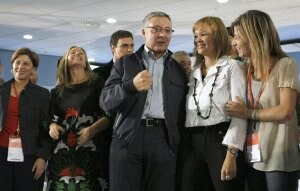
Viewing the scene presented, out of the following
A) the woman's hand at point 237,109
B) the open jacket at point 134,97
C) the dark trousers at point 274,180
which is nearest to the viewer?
the dark trousers at point 274,180

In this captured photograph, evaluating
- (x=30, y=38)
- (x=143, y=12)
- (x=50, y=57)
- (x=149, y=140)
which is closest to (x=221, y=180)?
(x=149, y=140)

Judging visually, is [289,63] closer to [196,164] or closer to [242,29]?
[242,29]

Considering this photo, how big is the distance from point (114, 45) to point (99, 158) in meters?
1.03

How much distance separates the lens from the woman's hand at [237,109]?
5.82 ft

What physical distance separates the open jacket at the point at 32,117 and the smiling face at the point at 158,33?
40.0 inches

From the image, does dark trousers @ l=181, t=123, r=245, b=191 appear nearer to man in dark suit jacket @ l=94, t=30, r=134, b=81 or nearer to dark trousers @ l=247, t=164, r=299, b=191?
dark trousers @ l=247, t=164, r=299, b=191

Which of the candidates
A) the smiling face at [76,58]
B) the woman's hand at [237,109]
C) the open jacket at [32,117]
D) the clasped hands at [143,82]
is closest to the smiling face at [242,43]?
the woman's hand at [237,109]

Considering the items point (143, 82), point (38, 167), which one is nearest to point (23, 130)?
point (38, 167)

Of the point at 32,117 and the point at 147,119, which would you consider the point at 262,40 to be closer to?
the point at 147,119

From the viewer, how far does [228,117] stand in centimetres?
186

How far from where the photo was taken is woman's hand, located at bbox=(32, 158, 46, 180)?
8.17 ft

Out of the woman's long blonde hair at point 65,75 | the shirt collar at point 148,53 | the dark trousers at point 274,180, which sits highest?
the shirt collar at point 148,53

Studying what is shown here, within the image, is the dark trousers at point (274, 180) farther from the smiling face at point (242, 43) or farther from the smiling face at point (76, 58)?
the smiling face at point (76, 58)

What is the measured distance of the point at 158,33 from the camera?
1999mm
